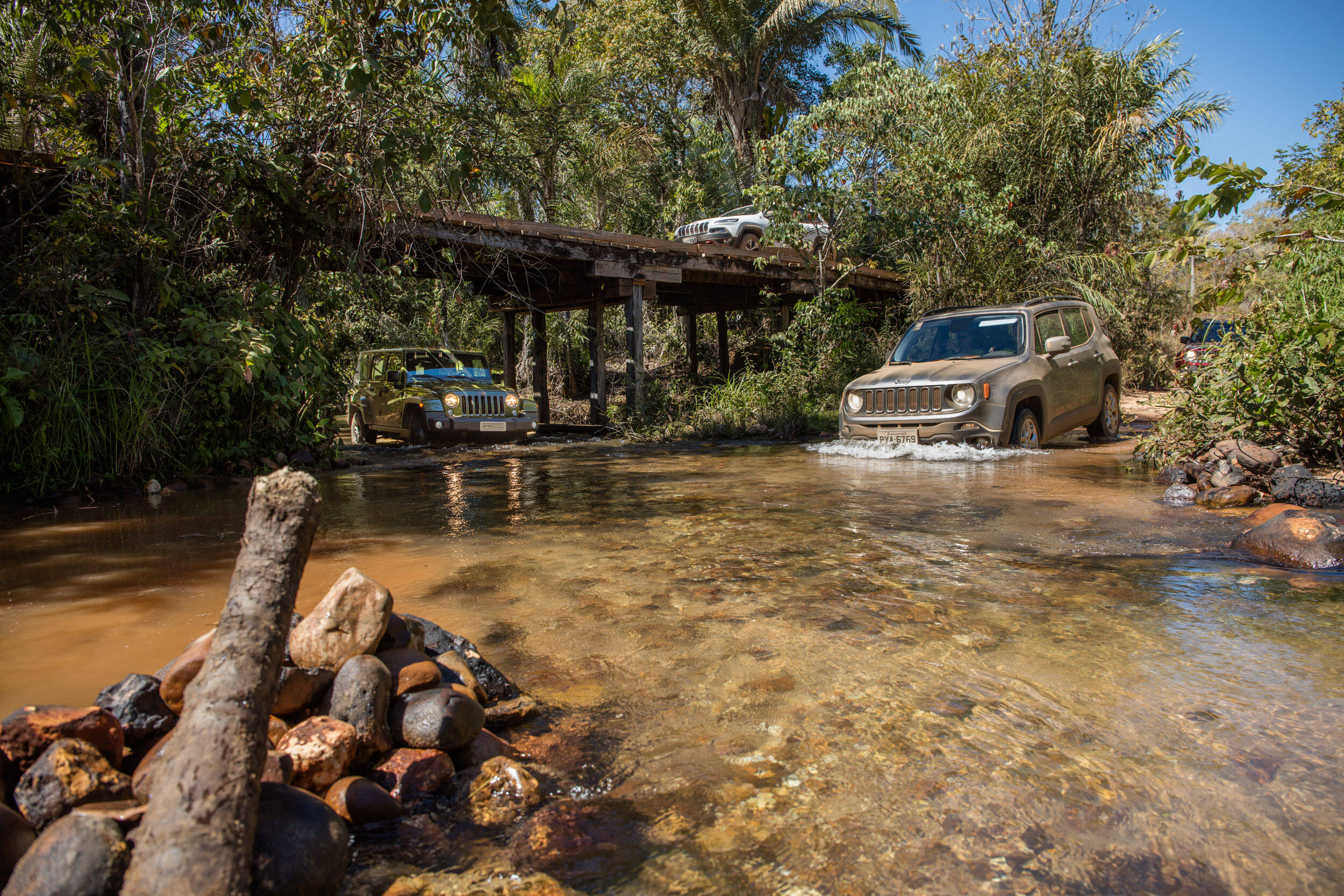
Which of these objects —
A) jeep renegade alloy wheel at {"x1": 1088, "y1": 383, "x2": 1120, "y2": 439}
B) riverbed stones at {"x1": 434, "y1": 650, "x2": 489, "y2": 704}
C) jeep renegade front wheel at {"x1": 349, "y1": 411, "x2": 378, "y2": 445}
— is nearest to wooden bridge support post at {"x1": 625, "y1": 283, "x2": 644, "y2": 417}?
jeep renegade front wheel at {"x1": 349, "y1": 411, "x2": 378, "y2": 445}

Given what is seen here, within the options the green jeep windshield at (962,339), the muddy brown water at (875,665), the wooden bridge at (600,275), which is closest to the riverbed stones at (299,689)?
the muddy brown water at (875,665)

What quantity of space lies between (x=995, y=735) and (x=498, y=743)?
4.59 feet

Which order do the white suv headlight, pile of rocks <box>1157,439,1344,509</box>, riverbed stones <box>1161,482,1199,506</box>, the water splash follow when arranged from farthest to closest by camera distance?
the white suv headlight < the water splash < riverbed stones <box>1161,482,1199,506</box> < pile of rocks <box>1157,439,1344,509</box>

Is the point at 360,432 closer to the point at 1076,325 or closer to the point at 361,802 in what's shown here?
the point at 1076,325

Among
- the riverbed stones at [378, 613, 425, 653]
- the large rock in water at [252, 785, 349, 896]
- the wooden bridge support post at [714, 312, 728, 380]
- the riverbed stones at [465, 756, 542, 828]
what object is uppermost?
the wooden bridge support post at [714, 312, 728, 380]

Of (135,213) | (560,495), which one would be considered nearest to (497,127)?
(135,213)

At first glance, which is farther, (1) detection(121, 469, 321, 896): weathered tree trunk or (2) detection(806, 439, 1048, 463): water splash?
(2) detection(806, 439, 1048, 463): water splash

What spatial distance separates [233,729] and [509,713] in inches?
37.6

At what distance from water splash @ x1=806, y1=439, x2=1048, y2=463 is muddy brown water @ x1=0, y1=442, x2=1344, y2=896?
2605mm

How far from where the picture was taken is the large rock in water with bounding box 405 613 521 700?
2.56m

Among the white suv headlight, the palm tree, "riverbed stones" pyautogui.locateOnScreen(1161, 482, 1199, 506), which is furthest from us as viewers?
the palm tree

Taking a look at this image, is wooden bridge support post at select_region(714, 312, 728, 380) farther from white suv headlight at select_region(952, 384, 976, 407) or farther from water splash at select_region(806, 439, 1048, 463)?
white suv headlight at select_region(952, 384, 976, 407)

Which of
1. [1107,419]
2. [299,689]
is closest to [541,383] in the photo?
[1107,419]

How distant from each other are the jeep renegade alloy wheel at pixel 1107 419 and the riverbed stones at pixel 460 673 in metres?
9.70
